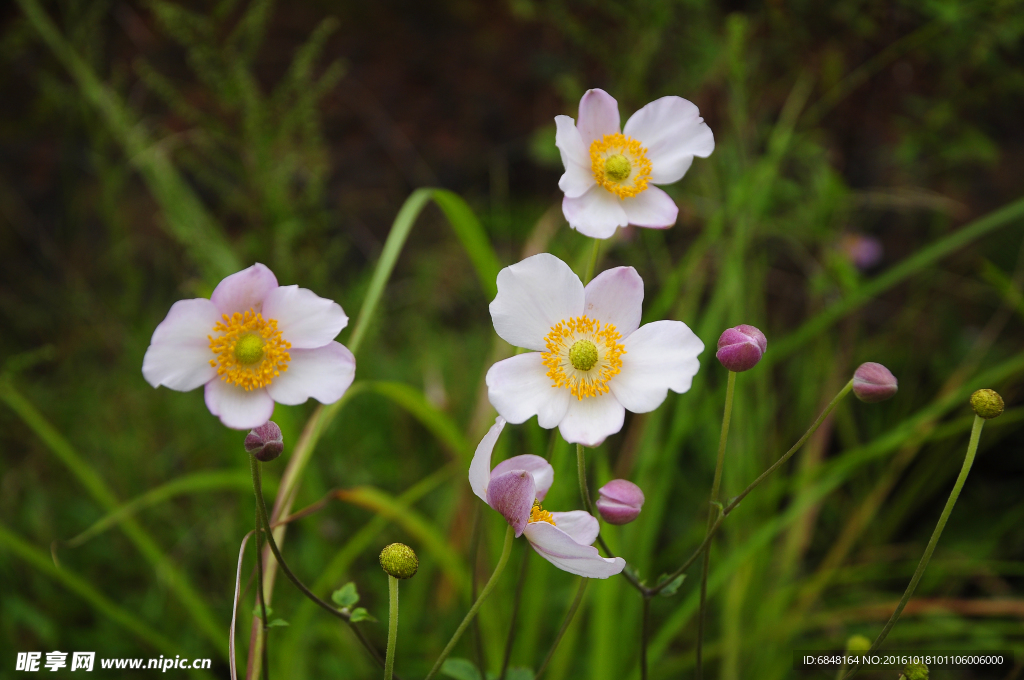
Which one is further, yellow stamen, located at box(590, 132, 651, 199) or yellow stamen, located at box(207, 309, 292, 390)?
yellow stamen, located at box(590, 132, 651, 199)

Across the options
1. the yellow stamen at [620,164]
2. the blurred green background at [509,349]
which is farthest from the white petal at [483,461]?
the blurred green background at [509,349]

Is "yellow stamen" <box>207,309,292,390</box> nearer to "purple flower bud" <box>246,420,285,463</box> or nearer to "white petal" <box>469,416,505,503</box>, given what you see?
"purple flower bud" <box>246,420,285,463</box>

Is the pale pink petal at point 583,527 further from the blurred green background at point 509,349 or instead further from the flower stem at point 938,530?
the blurred green background at point 509,349

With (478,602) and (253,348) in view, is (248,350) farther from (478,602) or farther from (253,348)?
(478,602)

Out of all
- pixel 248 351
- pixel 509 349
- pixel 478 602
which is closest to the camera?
pixel 478 602

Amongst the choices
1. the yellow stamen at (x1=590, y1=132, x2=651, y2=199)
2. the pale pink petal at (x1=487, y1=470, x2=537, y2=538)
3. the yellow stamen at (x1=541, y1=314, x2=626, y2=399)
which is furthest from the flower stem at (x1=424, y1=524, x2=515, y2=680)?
the yellow stamen at (x1=590, y1=132, x2=651, y2=199)

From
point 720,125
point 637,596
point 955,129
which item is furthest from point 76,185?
point 955,129

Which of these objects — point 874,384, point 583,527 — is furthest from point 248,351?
point 874,384

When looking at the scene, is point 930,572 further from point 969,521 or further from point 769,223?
point 769,223

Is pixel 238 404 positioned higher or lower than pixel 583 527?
higher
